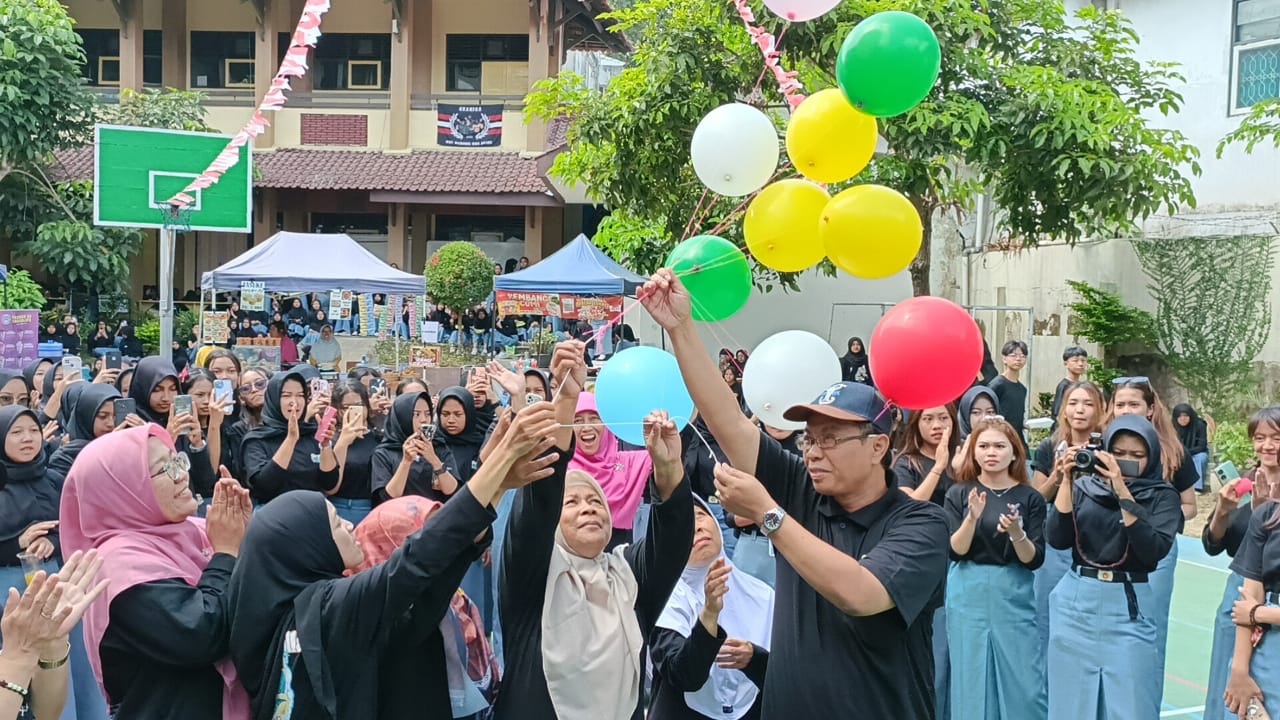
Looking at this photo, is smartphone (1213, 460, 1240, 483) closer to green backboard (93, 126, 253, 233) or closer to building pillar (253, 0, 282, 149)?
green backboard (93, 126, 253, 233)

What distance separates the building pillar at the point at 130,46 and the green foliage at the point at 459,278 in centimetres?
833

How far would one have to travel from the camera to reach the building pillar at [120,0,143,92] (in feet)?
66.8

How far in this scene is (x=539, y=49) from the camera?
20.4 m

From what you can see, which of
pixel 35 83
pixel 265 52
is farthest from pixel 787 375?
pixel 265 52

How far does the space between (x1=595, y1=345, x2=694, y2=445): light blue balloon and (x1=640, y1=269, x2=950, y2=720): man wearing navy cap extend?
848 mm

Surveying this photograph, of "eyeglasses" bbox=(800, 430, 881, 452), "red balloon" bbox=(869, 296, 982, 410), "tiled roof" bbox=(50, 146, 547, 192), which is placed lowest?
"eyeglasses" bbox=(800, 430, 881, 452)

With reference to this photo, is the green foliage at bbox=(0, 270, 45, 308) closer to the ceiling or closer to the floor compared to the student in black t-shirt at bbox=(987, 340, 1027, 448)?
closer to the ceiling

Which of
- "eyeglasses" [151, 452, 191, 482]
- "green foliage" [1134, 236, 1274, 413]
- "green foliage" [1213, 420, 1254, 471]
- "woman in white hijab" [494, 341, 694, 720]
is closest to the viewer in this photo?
"woman in white hijab" [494, 341, 694, 720]

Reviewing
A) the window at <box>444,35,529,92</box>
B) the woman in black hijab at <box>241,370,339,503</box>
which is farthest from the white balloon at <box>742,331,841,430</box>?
the window at <box>444,35,529,92</box>

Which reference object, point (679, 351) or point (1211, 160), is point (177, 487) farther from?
point (1211, 160)

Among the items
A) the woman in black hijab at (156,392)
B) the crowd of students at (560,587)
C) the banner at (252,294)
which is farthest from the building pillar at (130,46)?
the crowd of students at (560,587)

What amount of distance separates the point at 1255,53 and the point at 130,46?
18639 millimetres

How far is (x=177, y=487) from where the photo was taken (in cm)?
299

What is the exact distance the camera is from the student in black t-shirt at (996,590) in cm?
447
